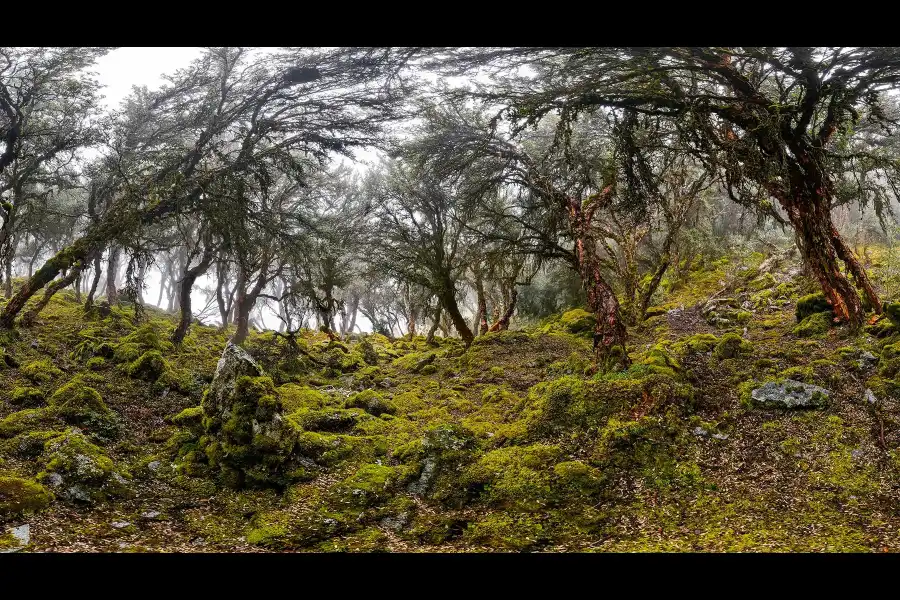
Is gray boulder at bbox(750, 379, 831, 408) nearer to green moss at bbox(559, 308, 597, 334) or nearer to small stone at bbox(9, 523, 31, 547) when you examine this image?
green moss at bbox(559, 308, 597, 334)

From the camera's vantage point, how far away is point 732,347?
865 cm

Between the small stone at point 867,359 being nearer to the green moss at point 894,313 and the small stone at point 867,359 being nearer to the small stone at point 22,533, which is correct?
the green moss at point 894,313

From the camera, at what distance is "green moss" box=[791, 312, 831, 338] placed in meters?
8.65

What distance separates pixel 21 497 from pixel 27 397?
2.78 m

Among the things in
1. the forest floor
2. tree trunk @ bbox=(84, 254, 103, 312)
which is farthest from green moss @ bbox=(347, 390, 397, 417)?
tree trunk @ bbox=(84, 254, 103, 312)

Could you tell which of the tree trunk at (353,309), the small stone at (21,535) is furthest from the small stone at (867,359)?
the tree trunk at (353,309)

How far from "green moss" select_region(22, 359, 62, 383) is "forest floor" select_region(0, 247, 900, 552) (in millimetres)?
24

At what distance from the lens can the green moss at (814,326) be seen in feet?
28.4

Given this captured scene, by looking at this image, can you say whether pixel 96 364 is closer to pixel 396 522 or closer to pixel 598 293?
pixel 396 522

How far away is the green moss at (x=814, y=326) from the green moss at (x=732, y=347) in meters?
1.14

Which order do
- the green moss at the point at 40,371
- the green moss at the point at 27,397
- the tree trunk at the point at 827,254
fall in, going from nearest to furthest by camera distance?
the green moss at the point at 27,397 → the green moss at the point at 40,371 → the tree trunk at the point at 827,254
